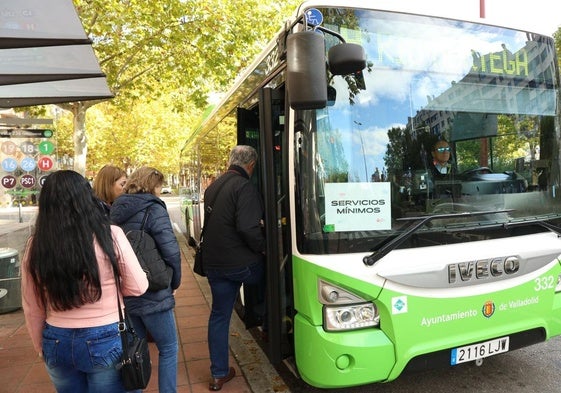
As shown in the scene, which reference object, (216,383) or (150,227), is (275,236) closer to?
(150,227)

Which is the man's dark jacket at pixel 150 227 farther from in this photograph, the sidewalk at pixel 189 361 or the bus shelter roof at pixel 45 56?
the bus shelter roof at pixel 45 56

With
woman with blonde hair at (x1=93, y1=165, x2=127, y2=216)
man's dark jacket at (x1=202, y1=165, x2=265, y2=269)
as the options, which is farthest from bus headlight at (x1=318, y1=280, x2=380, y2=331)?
woman with blonde hair at (x1=93, y1=165, x2=127, y2=216)

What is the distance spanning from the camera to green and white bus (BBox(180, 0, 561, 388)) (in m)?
2.70

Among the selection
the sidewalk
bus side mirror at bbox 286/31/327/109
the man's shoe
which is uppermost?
bus side mirror at bbox 286/31/327/109

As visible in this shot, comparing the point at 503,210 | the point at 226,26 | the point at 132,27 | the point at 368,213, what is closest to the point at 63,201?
the point at 368,213

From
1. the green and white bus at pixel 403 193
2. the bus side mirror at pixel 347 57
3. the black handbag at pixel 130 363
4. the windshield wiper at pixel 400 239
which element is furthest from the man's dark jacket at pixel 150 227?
the bus side mirror at pixel 347 57

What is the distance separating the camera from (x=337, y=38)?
2805 mm

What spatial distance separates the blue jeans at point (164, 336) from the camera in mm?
2762

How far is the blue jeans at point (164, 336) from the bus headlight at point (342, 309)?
1.00 metres

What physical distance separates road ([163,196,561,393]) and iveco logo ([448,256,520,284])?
114 centimetres

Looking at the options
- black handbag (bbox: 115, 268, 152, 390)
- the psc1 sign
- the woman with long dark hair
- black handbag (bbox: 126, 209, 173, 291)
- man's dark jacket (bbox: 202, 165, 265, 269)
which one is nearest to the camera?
the woman with long dark hair

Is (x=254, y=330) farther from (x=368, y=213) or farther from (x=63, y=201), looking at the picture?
(x=63, y=201)

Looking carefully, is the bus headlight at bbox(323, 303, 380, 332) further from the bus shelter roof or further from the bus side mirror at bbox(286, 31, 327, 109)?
the bus shelter roof

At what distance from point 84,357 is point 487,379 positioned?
3.20 meters
